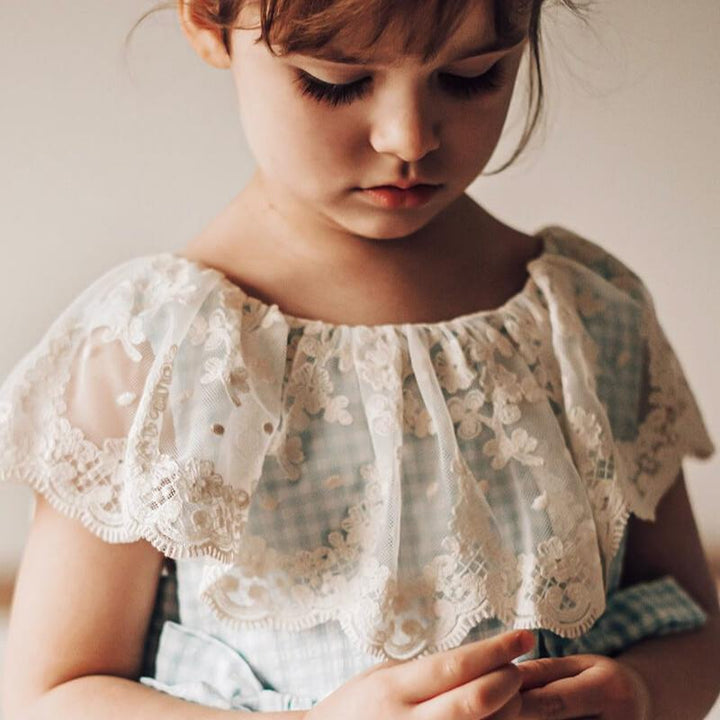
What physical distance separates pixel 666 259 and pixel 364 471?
59 cm

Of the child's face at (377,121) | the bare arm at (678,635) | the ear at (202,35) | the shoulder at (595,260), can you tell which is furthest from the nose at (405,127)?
the bare arm at (678,635)

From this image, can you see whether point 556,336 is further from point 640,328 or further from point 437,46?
point 437,46

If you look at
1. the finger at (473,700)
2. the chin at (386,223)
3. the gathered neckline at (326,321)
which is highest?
A: the chin at (386,223)

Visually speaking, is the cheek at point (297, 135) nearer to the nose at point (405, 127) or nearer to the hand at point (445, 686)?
the nose at point (405, 127)

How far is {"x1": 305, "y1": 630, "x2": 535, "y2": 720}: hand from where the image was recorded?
0.58 m

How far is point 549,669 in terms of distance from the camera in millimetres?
640

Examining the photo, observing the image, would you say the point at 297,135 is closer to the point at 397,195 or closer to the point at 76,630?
the point at 397,195

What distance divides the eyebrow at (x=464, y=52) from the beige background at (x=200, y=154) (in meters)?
0.39

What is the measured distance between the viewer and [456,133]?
0.63 meters

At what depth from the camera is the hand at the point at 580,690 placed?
624 mm

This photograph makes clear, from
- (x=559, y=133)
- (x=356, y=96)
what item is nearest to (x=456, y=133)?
(x=356, y=96)

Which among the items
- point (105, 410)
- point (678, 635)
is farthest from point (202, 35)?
point (678, 635)

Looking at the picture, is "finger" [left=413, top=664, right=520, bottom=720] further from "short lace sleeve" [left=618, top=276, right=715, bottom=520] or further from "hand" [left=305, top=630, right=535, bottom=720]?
"short lace sleeve" [left=618, top=276, right=715, bottom=520]

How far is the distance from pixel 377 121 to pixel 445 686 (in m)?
0.29
